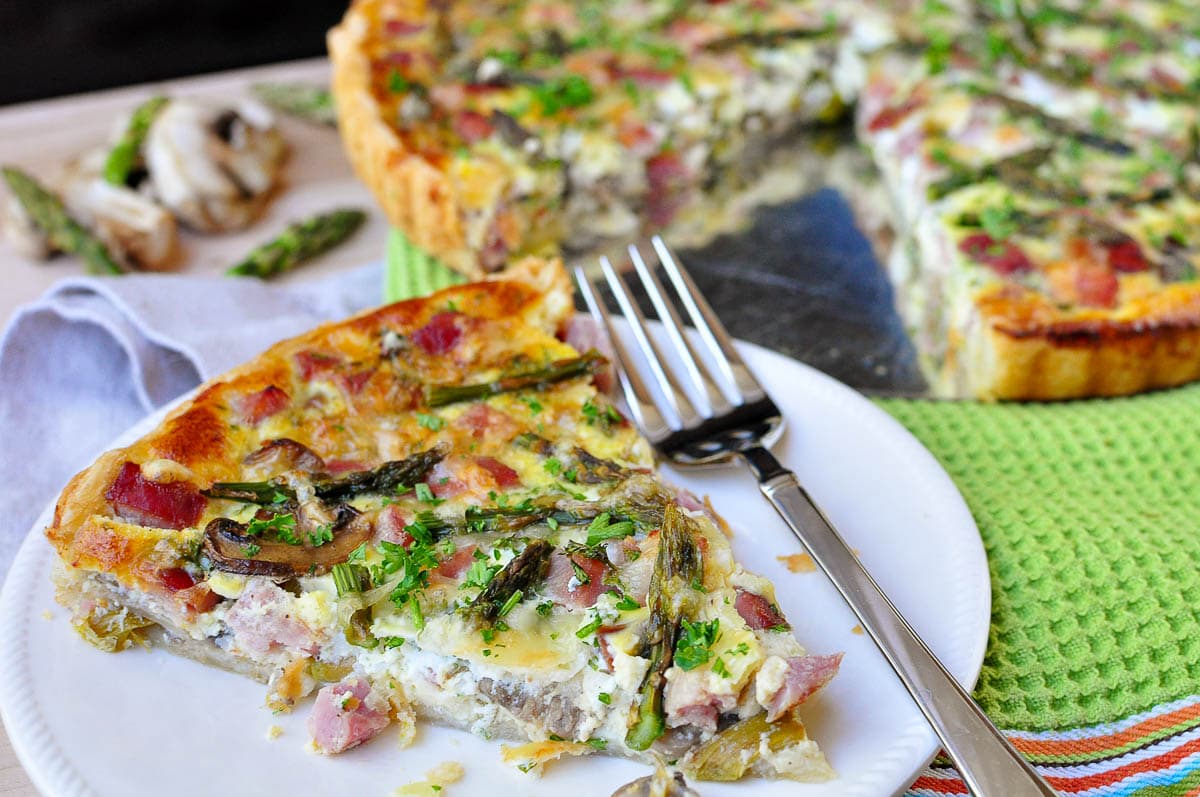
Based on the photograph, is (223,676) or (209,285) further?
(209,285)

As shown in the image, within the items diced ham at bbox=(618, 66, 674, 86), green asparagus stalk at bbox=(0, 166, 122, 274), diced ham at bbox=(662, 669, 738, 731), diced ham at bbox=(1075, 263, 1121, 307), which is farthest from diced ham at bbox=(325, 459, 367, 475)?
diced ham at bbox=(618, 66, 674, 86)

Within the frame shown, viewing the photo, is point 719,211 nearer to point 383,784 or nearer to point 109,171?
point 109,171

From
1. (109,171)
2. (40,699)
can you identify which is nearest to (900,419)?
(40,699)

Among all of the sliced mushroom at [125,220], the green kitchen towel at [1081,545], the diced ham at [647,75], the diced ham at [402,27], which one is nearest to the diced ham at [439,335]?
the green kitchen towel at [1081,545]

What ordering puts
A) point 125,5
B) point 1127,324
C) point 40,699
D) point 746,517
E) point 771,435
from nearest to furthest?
1. point 40,699
2. point 746,517
3. point 771,435
4. point 1127,324
5. point 125,5

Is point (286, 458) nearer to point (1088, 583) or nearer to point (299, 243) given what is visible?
point (1088, 583)
